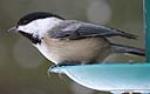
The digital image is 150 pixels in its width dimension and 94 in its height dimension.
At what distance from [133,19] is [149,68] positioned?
10.4ft

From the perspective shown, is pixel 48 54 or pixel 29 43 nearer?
pixel 48 54

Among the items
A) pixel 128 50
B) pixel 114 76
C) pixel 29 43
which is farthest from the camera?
pixel 29 43

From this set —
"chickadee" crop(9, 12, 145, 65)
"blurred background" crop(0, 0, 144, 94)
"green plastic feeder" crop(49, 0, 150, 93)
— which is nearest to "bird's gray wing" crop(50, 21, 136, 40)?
"chickadee" crop(9, 12, 145, 65)

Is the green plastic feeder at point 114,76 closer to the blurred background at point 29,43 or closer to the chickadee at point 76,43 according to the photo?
the chickadee at point 76,43

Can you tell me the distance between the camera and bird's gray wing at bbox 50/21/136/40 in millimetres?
2298

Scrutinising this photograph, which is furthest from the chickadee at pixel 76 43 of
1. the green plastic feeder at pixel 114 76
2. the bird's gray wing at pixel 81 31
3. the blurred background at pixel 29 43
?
the blurred background at pixel 29 43

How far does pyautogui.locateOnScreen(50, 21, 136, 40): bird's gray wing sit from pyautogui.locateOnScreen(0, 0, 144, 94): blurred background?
2423 millimetres

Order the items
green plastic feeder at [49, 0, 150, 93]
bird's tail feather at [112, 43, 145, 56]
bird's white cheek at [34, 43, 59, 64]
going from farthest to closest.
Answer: bird's white cheek at [34, 43, 59, 64] < bird's tail feather at [112, 43, 145, 56] < green plastic feeder at [49, 0, 150, 93]

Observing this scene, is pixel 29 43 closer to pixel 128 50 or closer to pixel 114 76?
pixel 128 50

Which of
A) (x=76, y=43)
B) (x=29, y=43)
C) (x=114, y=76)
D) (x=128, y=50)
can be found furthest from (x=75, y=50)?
(x=29, y=43)

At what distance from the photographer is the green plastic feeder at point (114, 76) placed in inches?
76.7

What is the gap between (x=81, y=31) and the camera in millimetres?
2420

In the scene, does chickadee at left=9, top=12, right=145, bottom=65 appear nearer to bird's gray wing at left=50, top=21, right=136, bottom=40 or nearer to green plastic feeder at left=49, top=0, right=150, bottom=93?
bird's gray wing at left=50, top=21, right=136, bottom=40

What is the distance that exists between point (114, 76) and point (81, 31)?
47 cm
